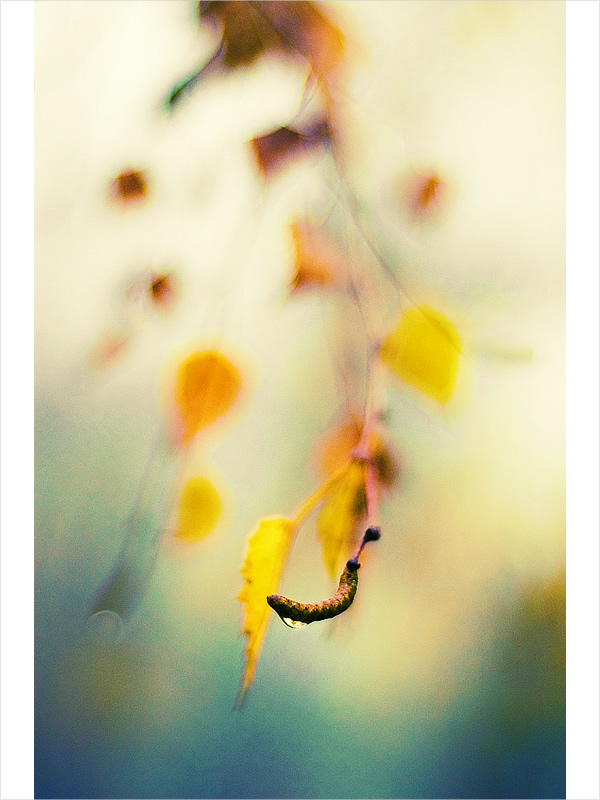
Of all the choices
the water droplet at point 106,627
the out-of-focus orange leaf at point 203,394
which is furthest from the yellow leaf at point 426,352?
the water droplet at point 106,627

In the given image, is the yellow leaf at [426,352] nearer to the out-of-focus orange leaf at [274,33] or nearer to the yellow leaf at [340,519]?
the yellow leaf at [340,519]

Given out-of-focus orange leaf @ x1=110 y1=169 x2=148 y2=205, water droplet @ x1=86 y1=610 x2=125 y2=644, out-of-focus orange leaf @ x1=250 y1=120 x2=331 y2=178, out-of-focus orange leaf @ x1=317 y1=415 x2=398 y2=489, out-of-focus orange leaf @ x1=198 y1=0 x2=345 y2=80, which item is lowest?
water droplet @ x1=86 y1=610 x2=125 y2=644

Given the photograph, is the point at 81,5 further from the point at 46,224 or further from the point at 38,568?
the point at 38,568

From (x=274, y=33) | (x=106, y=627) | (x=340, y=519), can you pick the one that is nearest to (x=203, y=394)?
(x=340, y=519)

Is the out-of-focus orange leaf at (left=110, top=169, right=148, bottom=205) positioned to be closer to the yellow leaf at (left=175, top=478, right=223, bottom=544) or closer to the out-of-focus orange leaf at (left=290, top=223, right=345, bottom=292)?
the out-of-focus orange leaf at (left=290, top=223, right=345, bottom=292)

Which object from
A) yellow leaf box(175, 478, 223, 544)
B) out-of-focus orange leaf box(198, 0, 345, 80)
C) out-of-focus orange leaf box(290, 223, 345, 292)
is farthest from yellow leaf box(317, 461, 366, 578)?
out-of-focus orange leaf box(198, 0, 345, 80)

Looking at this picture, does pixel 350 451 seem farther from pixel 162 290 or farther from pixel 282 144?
pixel 282 144

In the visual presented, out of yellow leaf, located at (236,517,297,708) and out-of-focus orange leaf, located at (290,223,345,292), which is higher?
A: out-of-focus orange leaf, located at (290,223,345,292)
